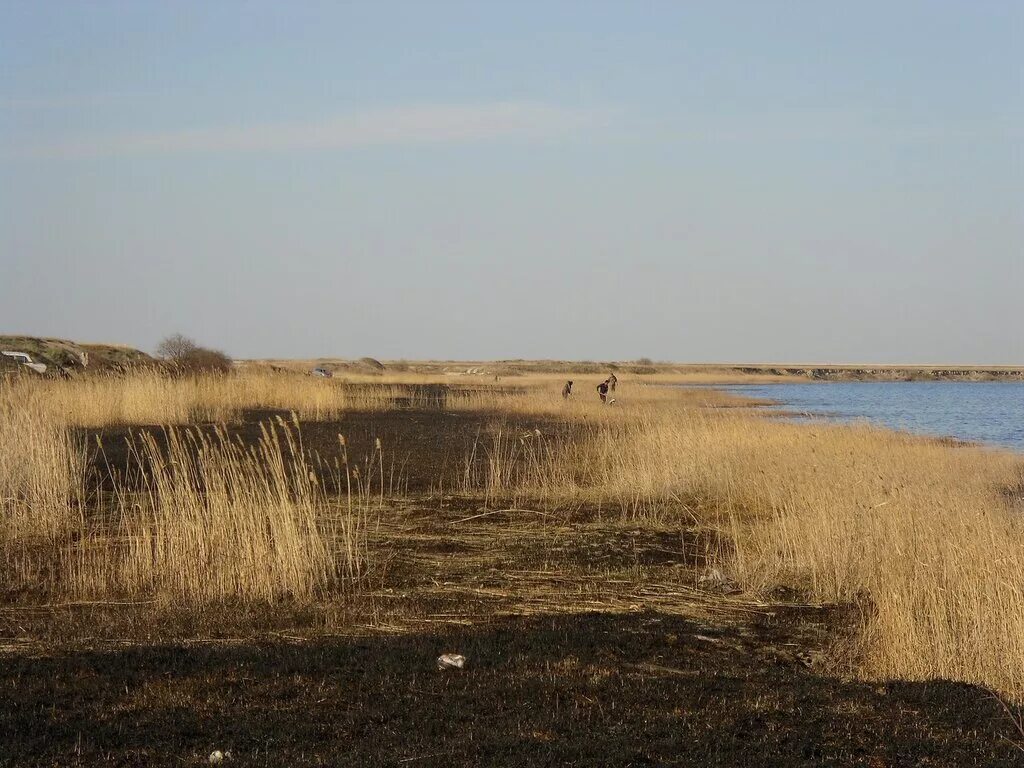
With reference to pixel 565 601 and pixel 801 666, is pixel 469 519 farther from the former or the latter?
pixel 801 666

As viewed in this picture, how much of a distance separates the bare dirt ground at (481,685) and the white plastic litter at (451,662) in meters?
0.05

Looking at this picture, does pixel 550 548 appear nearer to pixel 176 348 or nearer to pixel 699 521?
pixel 699 521

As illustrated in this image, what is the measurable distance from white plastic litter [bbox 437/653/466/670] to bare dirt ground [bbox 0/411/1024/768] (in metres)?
0.05

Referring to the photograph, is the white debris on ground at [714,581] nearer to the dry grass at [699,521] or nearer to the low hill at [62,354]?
the dry grass at [699,521]

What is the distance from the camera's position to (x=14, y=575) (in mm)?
9031

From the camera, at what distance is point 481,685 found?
19.3 feet

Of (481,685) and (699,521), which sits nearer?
(481,685)

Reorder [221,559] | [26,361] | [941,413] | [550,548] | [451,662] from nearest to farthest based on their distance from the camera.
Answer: [451,662]
[221,559]
[550,548]
[26,361]
[941,413]

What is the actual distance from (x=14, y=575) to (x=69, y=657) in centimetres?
309

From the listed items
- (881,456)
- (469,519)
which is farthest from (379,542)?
(881,456)

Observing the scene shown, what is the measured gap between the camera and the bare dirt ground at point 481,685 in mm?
4918

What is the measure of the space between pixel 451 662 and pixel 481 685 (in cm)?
40

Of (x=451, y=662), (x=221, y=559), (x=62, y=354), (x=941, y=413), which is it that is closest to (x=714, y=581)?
(x=451, y=662)

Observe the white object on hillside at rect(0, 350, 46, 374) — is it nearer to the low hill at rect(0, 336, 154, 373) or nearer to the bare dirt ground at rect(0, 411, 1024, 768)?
the low hill at rect(0, 336, 154, 373)
